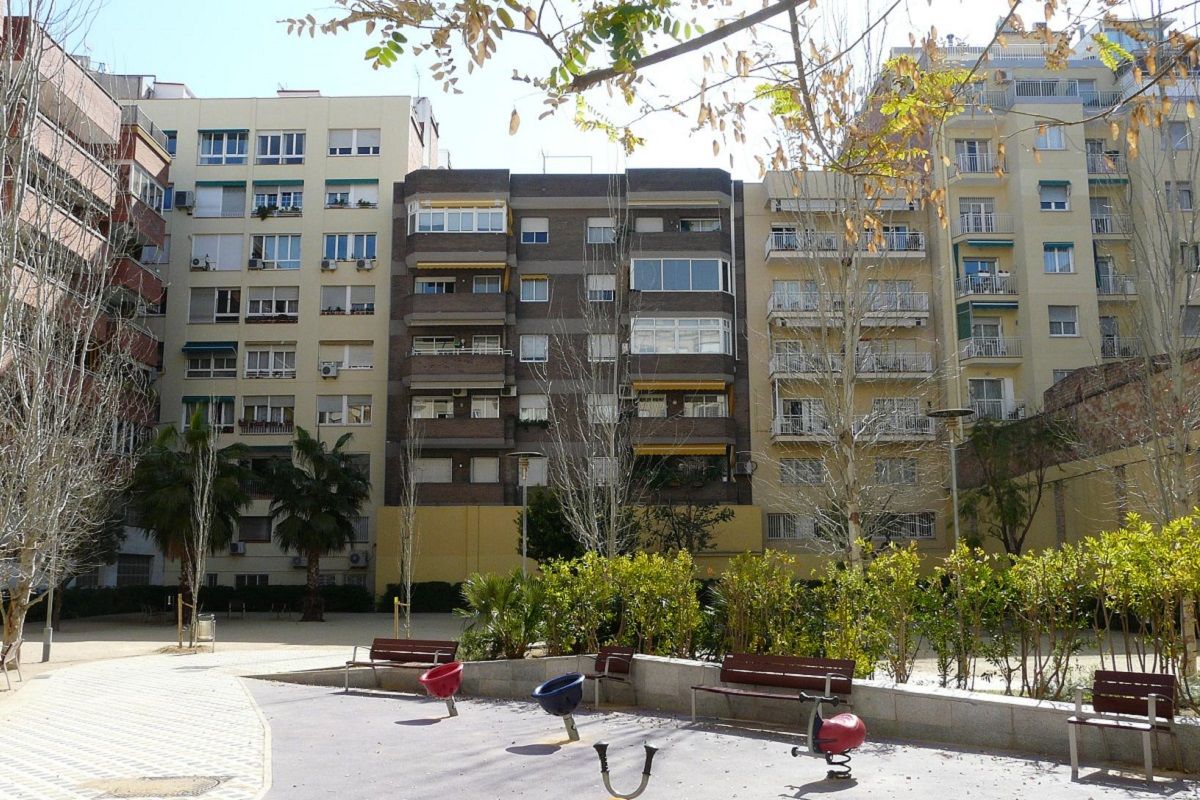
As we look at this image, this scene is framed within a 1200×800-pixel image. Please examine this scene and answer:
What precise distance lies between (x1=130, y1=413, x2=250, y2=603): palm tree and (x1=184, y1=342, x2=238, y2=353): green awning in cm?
725

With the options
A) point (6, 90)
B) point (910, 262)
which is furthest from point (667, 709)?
point (910, 262)

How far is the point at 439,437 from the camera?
129ft

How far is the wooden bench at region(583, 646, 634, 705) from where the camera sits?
509 inches

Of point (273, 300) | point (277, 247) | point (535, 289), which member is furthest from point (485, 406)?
point (277, 247)

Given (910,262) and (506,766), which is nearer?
(506,766)

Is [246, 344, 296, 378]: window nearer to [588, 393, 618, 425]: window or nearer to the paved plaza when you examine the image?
[588, 393, 618, 425]: window

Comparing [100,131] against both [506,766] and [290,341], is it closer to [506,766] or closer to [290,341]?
[290,341]

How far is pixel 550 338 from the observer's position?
40750 mm

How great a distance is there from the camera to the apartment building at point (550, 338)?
3862 cm

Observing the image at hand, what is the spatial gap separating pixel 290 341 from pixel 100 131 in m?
11.2

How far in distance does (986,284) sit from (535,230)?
700 inches

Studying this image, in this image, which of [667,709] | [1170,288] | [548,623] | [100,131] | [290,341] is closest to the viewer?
[667,709]

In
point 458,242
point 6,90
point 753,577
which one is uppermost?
point 458,242

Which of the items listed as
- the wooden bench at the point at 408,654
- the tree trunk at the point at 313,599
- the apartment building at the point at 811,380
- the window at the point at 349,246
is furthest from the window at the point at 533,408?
the wooden bench at the point at 408,654
